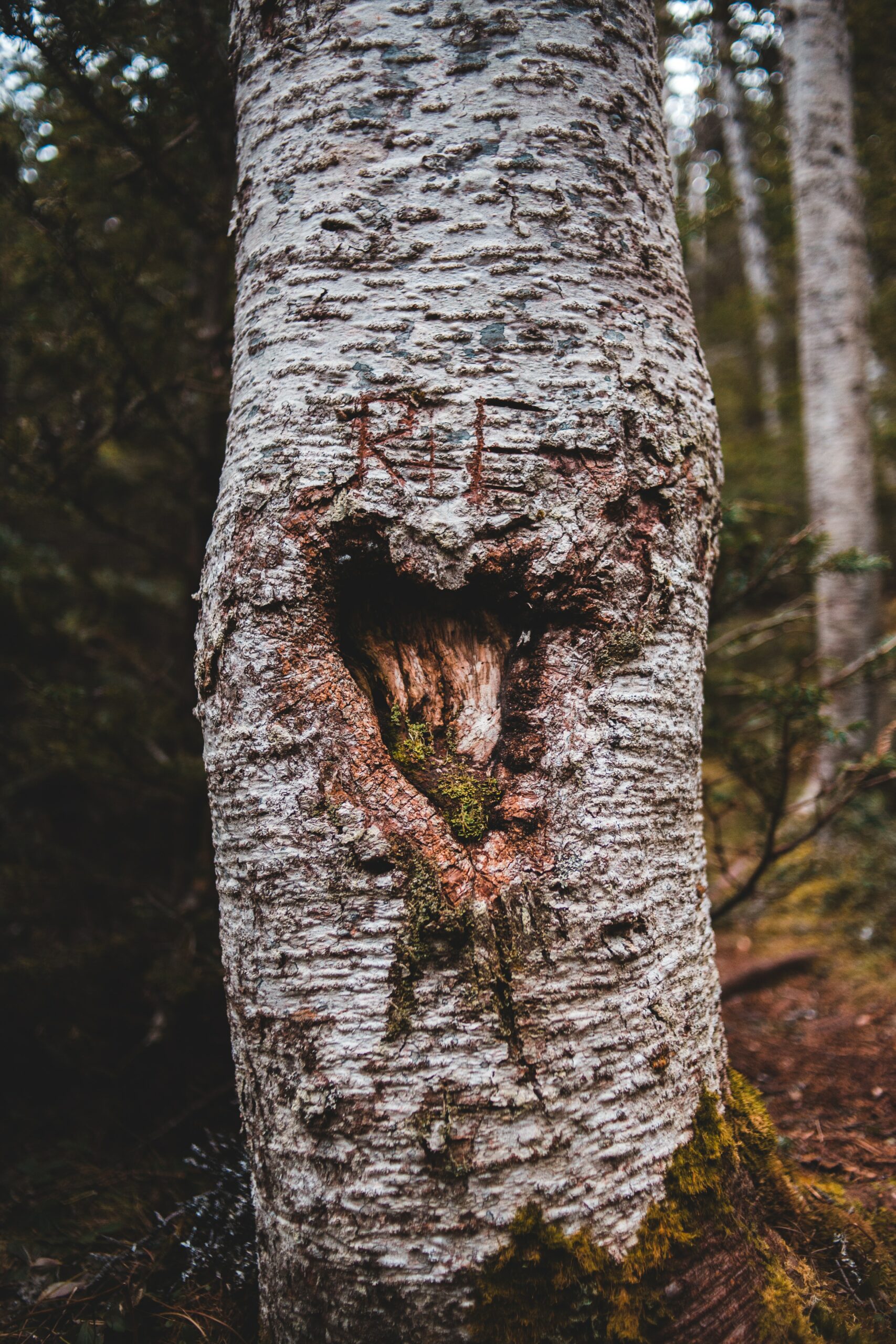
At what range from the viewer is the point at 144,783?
2967 mm

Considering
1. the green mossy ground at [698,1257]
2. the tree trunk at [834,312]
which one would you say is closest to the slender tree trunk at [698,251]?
the tree trunk at [834,312]

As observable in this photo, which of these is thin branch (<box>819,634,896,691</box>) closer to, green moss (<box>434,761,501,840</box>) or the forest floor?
the forest floor

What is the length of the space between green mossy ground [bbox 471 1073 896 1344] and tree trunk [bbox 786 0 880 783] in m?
3.96

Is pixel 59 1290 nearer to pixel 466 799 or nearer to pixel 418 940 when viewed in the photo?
pixel 418 940

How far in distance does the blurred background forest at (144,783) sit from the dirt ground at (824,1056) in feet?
0.05

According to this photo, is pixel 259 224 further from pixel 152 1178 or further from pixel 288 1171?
pixel 152 1178

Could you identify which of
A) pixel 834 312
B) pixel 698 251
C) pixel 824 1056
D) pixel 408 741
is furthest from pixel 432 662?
pixel 698 251

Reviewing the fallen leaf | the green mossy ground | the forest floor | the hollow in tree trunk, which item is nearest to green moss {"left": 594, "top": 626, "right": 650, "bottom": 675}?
the hollow in tree trunk

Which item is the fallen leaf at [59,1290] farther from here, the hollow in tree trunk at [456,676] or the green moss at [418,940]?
the green moss at [418,940]

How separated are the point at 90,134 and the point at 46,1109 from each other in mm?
3997

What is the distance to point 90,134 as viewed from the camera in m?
2.91

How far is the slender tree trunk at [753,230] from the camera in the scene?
1163 centimetres

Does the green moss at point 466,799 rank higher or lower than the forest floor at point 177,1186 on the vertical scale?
higher

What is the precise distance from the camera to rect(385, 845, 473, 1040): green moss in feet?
4.14
